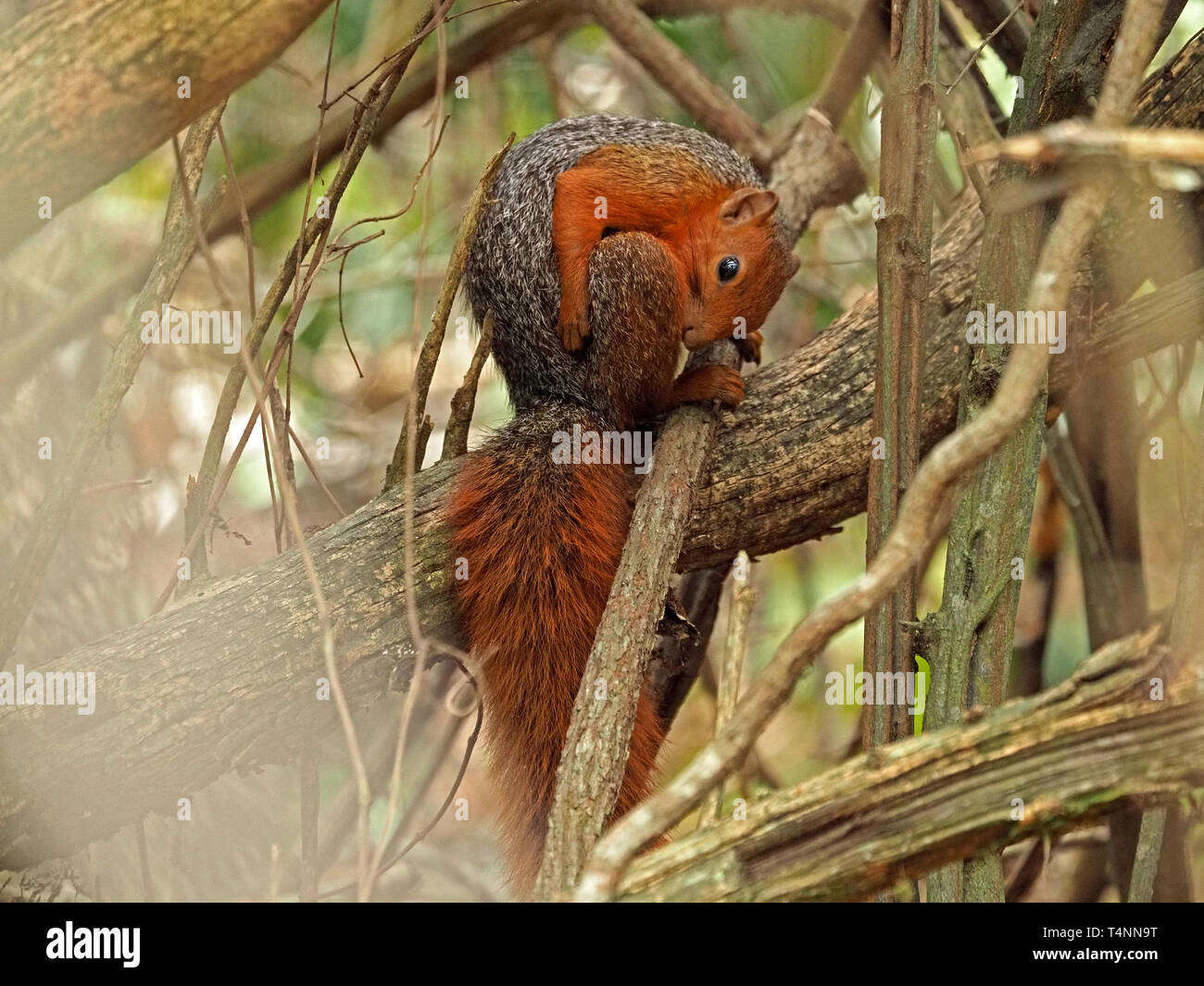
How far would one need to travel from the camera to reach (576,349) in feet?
11.5

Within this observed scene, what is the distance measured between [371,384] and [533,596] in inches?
124

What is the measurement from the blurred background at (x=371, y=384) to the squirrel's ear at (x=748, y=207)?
1330mm

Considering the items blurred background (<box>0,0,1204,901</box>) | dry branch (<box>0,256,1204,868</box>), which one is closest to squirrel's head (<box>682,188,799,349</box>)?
dry branch (<box>0,256,1204,868</box>)

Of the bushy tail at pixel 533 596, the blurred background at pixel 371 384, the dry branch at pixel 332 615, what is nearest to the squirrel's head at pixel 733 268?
the dry branch at pixel 332 615

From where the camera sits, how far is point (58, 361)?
4812mm

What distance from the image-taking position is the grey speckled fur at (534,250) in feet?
11.5

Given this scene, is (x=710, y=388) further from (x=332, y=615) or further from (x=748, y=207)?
→ (x=332, y=615)

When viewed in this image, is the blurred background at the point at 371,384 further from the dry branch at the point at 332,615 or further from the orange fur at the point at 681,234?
the dry branch at the point at 332,615

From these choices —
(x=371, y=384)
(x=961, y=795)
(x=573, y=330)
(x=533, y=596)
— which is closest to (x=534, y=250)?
(x=573, y=330)

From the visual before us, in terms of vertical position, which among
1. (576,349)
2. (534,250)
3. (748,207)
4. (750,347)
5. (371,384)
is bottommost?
(576,349)

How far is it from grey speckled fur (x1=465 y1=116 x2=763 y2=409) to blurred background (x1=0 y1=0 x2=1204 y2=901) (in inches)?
30.9

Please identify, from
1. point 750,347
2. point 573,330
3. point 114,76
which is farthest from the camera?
point 750,347

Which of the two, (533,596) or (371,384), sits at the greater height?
(371,384)

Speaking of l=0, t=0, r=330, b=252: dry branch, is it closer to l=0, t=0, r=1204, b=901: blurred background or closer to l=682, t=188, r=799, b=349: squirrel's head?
l=682, t=188, r=799, b=349: squirrel's head
